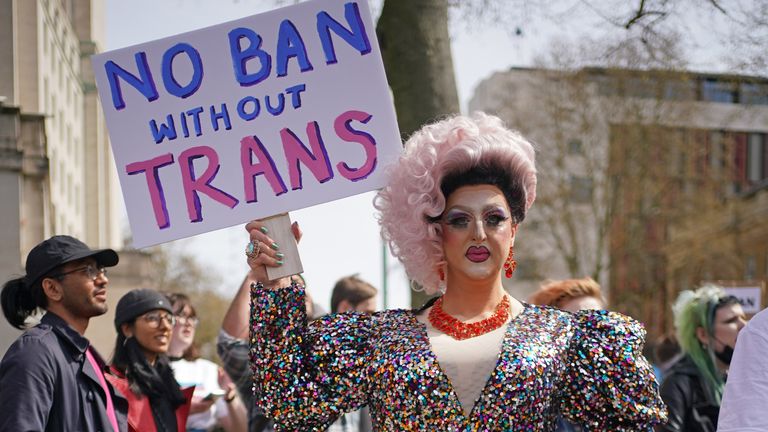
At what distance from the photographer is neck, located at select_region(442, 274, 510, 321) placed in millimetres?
3895

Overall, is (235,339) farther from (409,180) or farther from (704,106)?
(704,106)

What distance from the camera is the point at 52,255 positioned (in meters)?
4.82

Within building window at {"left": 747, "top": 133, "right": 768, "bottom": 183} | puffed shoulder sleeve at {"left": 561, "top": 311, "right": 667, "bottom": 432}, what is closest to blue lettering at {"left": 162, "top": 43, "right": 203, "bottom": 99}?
puffed shoulder sleeve at {"left": 561, "top": 311, "right": 667, "bottom": 432}

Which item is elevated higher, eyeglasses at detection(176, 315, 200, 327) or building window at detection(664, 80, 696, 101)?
eyeglasses at detection(176, 315, 200, 327)

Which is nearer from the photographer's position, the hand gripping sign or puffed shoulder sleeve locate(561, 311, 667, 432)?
puffed shoulder sleeve locate(561, 311, 667, 432)

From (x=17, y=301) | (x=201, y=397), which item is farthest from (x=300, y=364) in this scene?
(x=201, y=397)

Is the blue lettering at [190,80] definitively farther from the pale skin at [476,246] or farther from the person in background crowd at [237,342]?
the person in background crowd at [237,342]

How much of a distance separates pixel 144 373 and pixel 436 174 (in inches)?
91.5

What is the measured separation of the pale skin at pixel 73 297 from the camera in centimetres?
484

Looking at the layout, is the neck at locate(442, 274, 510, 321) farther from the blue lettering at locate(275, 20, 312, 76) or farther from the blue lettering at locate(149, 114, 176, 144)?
the blue lettering at locate(149, 114, 176, 144)

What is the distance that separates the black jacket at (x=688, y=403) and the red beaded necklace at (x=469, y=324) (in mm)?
2576

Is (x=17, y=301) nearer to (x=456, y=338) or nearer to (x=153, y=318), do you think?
(x=153, y=318)

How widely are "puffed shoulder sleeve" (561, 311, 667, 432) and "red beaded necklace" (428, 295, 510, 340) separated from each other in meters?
0.26

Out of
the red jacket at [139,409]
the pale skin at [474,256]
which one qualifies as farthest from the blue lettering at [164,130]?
the red jacket at [139,409]
